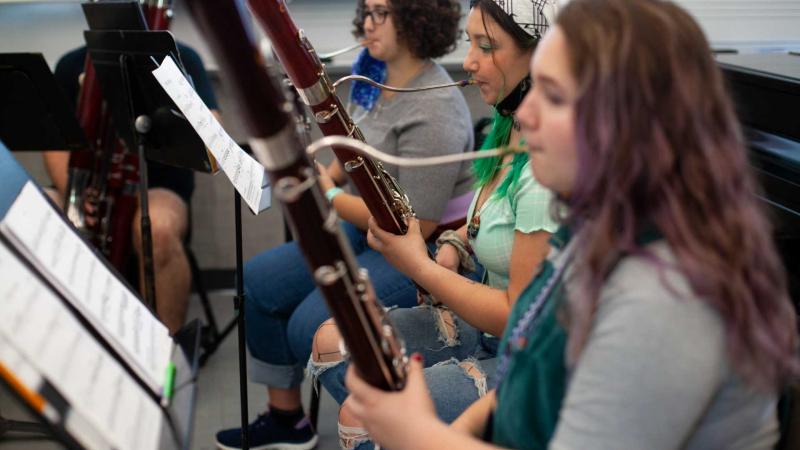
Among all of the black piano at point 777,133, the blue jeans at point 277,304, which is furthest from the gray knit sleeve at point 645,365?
the blue jeans at point 277,304

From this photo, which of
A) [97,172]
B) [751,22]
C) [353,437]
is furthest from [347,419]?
[751,22]

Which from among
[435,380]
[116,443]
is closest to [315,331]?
[435,380]

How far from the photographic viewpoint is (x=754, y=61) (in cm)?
186

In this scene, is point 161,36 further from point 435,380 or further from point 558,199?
point 558,199

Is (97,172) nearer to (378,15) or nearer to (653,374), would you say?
(378,15)

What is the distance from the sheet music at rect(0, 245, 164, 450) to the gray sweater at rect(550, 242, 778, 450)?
1.30ft

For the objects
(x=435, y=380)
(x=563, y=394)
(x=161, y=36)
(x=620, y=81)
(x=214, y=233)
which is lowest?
(x=214, y=233)

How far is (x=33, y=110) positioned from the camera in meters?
1.81

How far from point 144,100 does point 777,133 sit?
137cm

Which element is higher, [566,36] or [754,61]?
[566,36]

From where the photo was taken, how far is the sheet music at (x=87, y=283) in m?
0.80

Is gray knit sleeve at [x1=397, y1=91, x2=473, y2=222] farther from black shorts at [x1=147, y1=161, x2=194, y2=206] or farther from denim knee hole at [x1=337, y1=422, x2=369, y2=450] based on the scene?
black shorts at [x1=147, y1=161, x2=194, y2=206]

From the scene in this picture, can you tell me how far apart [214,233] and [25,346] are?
2123 millimetres

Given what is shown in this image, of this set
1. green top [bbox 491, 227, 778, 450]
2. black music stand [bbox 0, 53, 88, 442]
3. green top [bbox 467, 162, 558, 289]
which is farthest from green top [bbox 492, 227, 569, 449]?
black music stand [bbox 0, 53, 88, 442]
